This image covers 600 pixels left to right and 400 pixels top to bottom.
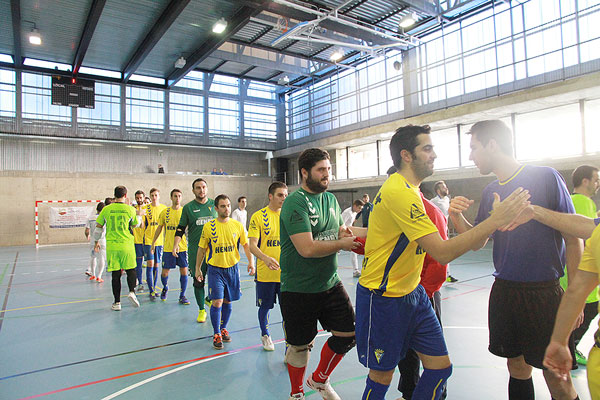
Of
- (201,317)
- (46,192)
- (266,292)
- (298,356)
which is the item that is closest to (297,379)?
(298,356)

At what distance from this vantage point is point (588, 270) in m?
1.62

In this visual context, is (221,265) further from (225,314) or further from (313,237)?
(313,237)

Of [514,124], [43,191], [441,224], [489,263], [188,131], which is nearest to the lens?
[441,224]

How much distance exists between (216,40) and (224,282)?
17295 mm

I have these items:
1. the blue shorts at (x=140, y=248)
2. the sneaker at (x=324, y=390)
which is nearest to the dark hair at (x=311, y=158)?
the sneaker at (x=324, y=390)

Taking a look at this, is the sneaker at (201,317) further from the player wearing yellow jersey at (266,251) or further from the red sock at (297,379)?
the red sock at (297,379)

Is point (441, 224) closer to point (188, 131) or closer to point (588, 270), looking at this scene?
point (588, 270)

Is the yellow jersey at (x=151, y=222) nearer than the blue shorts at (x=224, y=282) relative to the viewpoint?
No

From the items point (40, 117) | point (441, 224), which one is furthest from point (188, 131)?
point (441, 224)

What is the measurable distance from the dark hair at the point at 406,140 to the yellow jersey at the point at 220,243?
Answer: 310cm

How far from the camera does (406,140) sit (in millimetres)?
2377

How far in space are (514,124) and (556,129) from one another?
1621mm

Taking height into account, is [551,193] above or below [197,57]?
below

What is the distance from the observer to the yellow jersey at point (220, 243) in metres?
5.06
